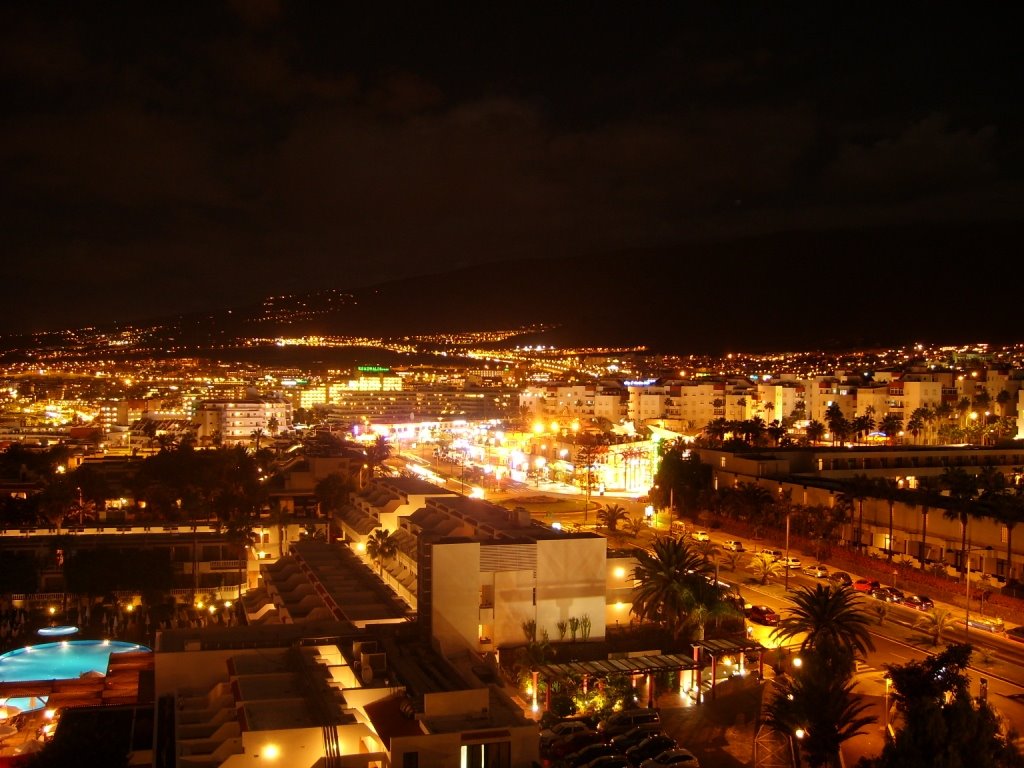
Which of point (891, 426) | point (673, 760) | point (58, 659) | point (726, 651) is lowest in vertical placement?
point (58, 659)

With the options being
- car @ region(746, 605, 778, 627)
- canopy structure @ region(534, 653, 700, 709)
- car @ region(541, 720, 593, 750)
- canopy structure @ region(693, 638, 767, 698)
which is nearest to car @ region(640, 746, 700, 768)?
car @ region(541, 720, 593, 750)

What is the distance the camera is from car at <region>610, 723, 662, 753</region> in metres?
11.9

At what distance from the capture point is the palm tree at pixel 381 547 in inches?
812

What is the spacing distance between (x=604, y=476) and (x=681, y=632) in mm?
25320

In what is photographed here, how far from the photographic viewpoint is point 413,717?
11266mm

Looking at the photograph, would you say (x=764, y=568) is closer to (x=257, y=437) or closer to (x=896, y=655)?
(x=896, y=655)

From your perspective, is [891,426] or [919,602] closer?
[919,602]

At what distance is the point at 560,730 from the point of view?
40.1ft

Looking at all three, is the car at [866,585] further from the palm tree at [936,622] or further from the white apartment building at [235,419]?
the white apartment building at [235,419]

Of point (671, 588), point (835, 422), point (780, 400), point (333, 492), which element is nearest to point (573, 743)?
point (671, 588)

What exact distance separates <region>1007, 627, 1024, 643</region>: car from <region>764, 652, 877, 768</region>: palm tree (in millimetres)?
7015

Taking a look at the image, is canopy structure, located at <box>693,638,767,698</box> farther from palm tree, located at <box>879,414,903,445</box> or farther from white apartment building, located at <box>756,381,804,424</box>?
white apartment building, located at <box>756,381,804,424</box>

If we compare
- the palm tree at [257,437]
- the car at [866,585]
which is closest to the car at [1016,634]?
the car at [866,585]

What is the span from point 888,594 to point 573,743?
1002 centimetres
